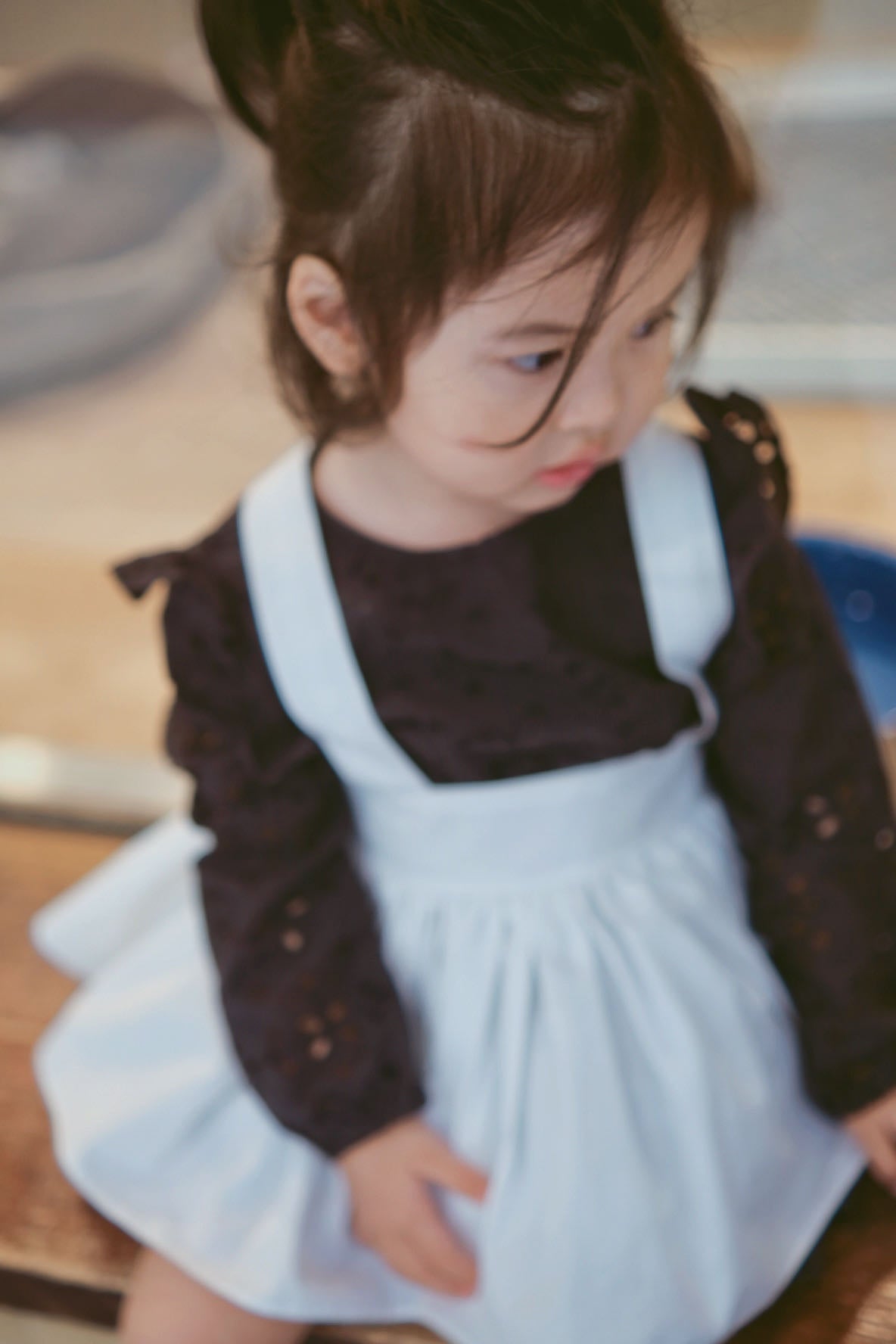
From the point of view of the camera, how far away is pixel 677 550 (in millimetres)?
694

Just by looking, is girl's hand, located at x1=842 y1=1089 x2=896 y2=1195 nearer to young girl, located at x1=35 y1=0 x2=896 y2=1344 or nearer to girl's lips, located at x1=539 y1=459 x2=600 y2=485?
young girl, located at x1=35 y1=0 x2=896 y2=1344

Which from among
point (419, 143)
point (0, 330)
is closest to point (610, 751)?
point (419, 143)

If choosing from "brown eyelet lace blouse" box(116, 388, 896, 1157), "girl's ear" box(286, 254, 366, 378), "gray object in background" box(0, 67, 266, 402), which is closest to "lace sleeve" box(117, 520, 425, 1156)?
"brown eyelet lace blouse" box(116, 388, 896, 1157)

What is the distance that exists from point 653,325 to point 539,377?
61 millimetres

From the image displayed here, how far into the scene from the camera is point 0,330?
50.8 inches

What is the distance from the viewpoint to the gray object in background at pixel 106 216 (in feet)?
3.53

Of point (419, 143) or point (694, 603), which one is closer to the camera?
point (419, 143)

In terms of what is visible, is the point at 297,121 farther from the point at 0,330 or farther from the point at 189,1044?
the point at 0,330

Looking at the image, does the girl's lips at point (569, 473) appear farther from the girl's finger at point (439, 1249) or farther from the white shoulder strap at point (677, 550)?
the girl's finger at point (439, 1249)

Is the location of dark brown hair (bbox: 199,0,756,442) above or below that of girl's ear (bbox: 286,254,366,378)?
above

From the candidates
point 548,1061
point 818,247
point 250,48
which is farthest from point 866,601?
point 250,48

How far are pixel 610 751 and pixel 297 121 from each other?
35 centimetres

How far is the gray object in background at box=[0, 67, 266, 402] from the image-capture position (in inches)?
42.4

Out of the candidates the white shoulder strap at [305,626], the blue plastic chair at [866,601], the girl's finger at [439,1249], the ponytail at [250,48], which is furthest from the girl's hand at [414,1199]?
the blue plastic chair at [866,601]
